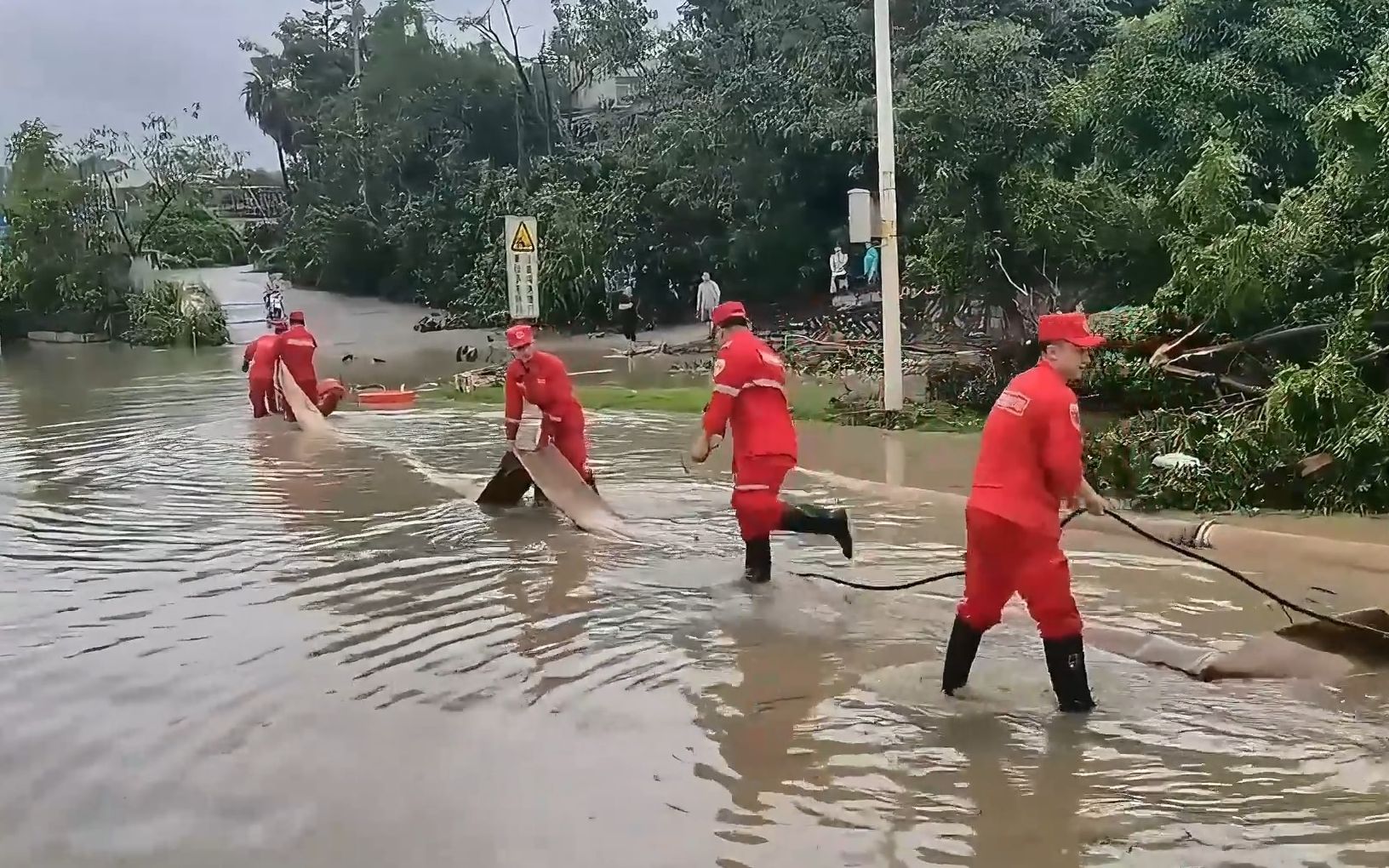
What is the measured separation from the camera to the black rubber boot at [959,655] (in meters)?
5.34

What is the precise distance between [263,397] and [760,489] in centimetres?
1127

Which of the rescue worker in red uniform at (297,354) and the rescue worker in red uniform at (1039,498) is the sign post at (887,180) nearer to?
the rescue worker in red uniform at (297,354)

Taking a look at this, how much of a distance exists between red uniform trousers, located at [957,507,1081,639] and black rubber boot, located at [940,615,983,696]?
165 mm

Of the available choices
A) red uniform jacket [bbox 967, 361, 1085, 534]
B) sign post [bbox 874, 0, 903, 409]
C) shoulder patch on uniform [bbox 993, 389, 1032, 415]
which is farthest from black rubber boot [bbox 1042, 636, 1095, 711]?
sign post [bbox 874, 0, 903, 409]

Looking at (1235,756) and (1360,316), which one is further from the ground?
(1360,316)

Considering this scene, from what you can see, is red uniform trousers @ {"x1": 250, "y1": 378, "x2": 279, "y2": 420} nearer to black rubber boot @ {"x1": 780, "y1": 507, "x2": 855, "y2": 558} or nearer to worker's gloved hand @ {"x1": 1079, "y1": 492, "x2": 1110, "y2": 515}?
black rubber boot @ {"x1": 780, "y1": 507, "x2": 855, "y2": 558}

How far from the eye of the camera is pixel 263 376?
1664cm

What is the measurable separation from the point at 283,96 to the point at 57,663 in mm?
48406

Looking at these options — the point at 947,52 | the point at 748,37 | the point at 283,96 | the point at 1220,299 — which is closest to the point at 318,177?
the point at 283,96

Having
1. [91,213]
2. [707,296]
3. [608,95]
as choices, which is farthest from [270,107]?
[707,296]

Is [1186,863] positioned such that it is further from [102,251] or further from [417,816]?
[102,251]

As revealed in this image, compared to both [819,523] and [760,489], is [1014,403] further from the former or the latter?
[819,523]

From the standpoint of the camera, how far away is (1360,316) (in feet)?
30.9

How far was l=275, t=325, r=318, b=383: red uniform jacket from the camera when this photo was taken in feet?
51.2
